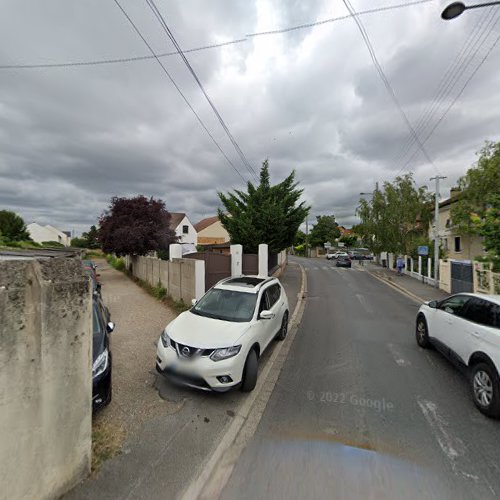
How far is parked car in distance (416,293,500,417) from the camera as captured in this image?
3.54 m

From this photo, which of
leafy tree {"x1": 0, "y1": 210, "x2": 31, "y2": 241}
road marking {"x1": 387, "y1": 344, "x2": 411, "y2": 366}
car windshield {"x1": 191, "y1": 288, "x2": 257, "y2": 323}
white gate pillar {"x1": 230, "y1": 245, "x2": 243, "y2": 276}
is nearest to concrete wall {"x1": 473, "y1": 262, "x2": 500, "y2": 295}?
road marking {"x1": 387, "y1": 344, "x2": 411, "y2": 366}

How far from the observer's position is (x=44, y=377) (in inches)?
85.2

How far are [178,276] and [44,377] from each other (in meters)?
8.03

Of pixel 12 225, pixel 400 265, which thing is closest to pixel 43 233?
pixel 12 225

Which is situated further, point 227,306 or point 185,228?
point 185,228

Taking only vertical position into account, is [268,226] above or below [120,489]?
above

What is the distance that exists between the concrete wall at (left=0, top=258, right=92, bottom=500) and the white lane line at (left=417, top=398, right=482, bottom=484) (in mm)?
3667

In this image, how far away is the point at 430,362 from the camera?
17.4 ft

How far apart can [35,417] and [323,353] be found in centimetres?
494

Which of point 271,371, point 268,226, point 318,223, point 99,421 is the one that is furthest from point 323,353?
point 318,223

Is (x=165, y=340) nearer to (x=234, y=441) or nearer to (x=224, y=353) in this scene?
(x=224, y=353)

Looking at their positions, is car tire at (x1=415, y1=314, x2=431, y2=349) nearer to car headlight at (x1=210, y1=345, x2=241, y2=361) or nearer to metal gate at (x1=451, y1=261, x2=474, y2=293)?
car headlight at (x1=210, y1=345, x2=241, y2=361)

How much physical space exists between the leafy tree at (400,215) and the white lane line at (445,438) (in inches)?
801

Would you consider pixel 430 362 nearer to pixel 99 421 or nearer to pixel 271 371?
pixel 271 371
